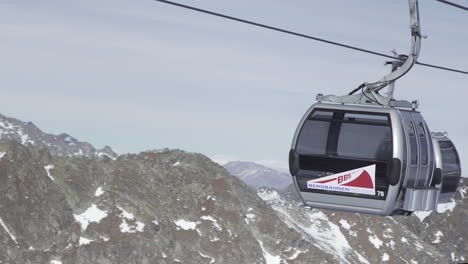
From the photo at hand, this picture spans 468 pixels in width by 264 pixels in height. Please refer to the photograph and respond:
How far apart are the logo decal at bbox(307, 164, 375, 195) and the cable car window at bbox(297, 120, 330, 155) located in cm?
87

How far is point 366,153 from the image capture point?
78.0ft

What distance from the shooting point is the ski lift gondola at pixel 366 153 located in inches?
918

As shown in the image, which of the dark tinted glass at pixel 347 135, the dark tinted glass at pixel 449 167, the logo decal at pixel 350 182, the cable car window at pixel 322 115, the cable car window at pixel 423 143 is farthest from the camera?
the dark tinted glass at pixel 449 167

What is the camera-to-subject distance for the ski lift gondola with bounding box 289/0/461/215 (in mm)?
23312

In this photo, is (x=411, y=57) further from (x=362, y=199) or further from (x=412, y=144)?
(x=362, y=199)

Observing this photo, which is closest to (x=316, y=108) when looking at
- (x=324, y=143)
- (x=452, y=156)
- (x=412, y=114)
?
(x=324, y=143)

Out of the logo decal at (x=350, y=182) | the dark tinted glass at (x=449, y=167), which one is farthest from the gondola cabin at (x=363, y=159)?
the dark tinted glass at (x=449, y=167)

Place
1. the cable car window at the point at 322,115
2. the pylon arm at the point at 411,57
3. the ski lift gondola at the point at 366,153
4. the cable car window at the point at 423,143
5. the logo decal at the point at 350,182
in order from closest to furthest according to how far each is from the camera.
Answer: the pylon arm at the point at 411,57 < the ski lift gondola at the point at 366,153 < the logo decal at the point at 350,182 < the cable car window at the point at 322,115 < the cable car window at the point at 423,143

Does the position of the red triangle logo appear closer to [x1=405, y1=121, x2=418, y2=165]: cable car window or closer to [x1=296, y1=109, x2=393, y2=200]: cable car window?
[x1=296, y1=109, x2=393, y2=200]: cable car window

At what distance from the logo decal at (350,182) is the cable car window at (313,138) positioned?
2.86 ft

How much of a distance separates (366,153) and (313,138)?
5.61 ft

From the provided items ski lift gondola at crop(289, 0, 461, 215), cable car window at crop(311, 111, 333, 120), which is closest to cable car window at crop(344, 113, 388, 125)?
ski lift gondola at crop(289, 0, 461, 215)

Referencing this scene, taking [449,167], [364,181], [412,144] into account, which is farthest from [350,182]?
[449,167]

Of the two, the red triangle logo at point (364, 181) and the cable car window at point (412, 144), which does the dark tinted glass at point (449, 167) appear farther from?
the red triangle logo at point (364, 181)
